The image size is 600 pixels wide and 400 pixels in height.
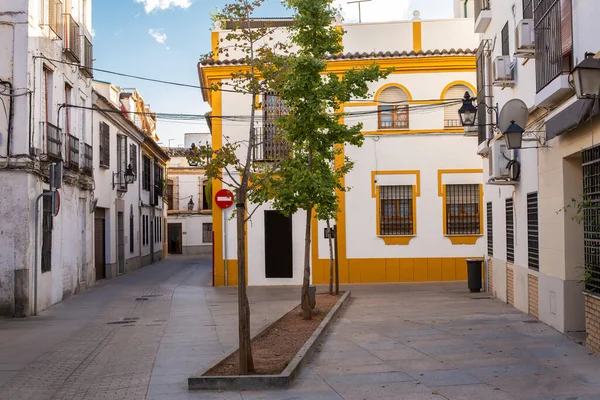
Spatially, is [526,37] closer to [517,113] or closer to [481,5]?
[517,113]

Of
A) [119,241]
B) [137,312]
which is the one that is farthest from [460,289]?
[119,241]

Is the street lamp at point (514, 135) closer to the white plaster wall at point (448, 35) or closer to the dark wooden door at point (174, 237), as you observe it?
the white plaster wall at point (448, 35)

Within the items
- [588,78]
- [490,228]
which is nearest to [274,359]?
[588,78]

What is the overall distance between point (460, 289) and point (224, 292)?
6652 millimetres

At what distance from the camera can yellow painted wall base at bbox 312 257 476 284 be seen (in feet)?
69.3

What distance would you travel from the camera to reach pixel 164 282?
24.4m

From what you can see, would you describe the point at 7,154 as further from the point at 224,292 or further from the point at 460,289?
the point at 460,289

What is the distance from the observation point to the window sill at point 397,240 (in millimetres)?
21078

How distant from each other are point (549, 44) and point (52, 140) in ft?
36.4

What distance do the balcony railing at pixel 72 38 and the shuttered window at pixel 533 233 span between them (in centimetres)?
1201

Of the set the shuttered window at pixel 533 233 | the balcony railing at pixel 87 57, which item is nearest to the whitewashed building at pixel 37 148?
the balcony railing at pixel 87 57

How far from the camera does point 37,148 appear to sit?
1487 centimetres

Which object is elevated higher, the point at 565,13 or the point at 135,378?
the point at 565,13

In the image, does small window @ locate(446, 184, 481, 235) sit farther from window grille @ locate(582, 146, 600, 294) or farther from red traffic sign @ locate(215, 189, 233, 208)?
window grille @ locate(582, 146, 600, 294)
